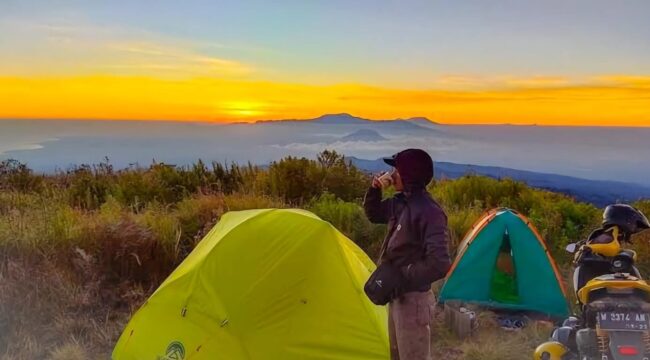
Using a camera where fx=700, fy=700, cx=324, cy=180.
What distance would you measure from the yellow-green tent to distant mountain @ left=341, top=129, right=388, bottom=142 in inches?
374

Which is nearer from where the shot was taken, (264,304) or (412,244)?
(412,244)

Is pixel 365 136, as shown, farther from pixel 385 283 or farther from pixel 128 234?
pixel 385 283

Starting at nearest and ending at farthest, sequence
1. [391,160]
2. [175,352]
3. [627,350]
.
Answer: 1. [627,350]
2. [391,160]
3. [175,352]

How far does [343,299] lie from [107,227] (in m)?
3.74

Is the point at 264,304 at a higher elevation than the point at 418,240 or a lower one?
lower

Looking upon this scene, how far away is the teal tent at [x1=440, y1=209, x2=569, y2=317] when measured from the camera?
7.64 m

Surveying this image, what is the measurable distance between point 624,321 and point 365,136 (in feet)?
38.8

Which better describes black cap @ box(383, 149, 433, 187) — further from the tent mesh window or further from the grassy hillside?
the tent mesh window

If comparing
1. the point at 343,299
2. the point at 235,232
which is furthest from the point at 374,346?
the point at 235,232

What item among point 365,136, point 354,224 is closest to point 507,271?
point 354,224

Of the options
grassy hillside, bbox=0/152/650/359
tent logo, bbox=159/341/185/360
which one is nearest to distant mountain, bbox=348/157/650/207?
grassy hillside, bbox=0/152/650/359

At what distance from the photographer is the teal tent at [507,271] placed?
764 cm

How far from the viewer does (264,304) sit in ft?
17.7

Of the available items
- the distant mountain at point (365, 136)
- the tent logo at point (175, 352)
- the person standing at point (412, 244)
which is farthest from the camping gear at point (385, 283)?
the distant mountain at point (365, 136)
